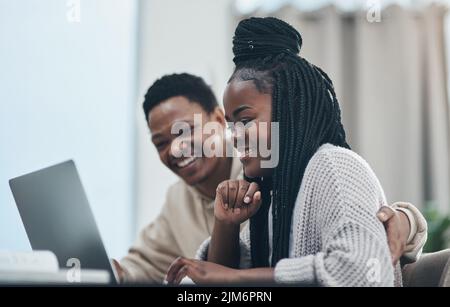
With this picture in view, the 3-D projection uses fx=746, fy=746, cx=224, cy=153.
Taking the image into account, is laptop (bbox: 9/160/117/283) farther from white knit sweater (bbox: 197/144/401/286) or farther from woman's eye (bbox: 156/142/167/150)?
white knit sweater (bbox: 197/144/401/286)

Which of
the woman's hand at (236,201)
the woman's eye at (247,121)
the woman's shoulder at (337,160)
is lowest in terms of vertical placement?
the woman's hand at (236,201)

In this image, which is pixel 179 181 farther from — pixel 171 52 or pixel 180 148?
pixel 171 52

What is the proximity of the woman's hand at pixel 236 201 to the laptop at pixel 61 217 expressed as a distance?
0.27 metres

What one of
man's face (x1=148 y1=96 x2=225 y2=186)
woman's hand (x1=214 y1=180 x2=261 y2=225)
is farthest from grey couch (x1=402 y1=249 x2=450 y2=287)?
man's face (x1=148 y1=96 x2=225 y2=186)

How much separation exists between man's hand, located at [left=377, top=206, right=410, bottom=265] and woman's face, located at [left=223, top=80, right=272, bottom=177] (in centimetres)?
26

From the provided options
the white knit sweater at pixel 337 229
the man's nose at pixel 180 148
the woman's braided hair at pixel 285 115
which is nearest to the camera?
the white knit sweater at pixel 337 229

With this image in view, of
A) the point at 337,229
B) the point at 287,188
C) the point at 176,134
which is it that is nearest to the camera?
the point at 337,229

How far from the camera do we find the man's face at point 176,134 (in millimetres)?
1657

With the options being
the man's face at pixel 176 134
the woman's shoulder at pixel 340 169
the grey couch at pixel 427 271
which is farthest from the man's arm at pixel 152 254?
the grey couch at pixel 427 271

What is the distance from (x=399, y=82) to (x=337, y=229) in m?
0.44

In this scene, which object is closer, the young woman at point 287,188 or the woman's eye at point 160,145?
the young woman at point 287,188

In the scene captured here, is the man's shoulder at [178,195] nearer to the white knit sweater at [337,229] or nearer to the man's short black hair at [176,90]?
the man's short black hair at [176,90]

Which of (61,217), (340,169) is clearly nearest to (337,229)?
(340,169)

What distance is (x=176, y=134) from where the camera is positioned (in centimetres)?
166
